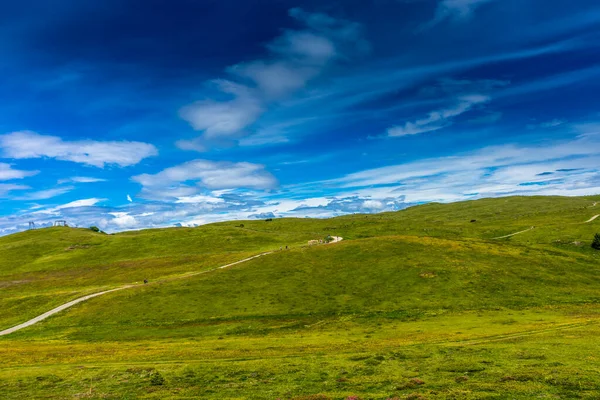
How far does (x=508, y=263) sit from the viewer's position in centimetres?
8200

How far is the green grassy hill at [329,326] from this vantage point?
27.6 metres

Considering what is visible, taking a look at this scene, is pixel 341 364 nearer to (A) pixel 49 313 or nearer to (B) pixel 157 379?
(B) pixel 157 379

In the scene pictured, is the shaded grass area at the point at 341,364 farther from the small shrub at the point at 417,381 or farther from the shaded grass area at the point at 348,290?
the shaded grass area at the point at 348,290

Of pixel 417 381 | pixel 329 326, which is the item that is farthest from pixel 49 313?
pixel 417 381

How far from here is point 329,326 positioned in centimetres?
5603

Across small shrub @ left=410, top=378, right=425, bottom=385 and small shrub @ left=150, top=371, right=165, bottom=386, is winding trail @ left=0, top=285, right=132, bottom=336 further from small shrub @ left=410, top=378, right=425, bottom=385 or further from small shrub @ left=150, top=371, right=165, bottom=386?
small shrub @ left=410, top=378, right=425, bottom=385

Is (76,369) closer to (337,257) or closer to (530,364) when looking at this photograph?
(530,364)

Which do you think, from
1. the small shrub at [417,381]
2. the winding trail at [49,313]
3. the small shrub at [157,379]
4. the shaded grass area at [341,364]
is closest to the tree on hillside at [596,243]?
the shaded grass area at [341,364]

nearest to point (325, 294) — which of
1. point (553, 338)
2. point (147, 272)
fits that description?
point (553, 338)

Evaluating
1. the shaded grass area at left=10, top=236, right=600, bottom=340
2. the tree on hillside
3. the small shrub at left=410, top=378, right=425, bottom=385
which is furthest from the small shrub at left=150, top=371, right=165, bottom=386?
the tree on hillside

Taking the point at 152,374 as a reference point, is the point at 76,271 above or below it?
above

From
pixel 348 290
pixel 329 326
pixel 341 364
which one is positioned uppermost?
pixel 348 290

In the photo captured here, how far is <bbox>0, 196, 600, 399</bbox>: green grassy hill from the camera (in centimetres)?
2762

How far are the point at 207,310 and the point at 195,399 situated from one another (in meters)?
43.3
